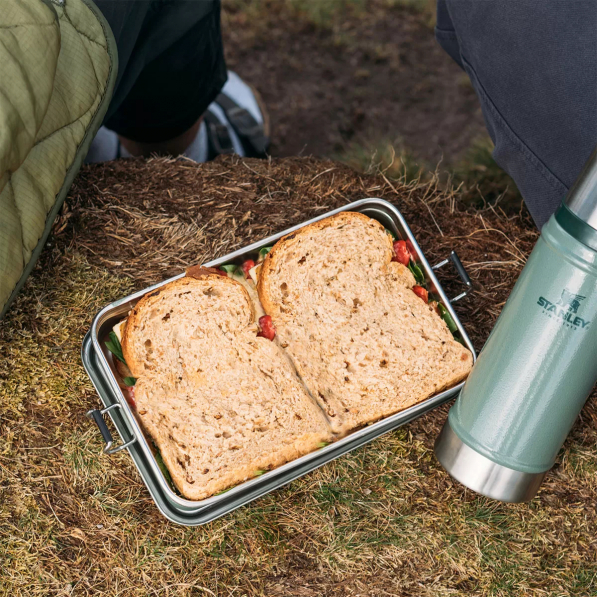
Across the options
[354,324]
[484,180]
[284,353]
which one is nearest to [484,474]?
[354,324]

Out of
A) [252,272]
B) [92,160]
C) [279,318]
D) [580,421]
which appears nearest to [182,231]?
[252,272]

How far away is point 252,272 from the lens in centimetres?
211

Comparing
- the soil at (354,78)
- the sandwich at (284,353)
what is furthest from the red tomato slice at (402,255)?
the soil at (354,78)

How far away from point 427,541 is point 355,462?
0.37 m

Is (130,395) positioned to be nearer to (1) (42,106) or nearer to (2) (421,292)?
(1) (42,106)

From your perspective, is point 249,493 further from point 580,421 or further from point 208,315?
point 580,421

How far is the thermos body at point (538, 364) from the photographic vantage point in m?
1.52

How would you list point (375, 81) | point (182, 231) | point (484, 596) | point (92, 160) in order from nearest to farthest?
1. point (484, 596)
2. point (182, 231)
3. point (92, 160)
4. point (375, 81)

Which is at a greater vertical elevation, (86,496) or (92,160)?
(92,160)

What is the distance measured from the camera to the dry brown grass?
212cm

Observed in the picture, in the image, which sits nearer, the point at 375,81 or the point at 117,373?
the point at 117,373

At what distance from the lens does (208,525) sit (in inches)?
84.4

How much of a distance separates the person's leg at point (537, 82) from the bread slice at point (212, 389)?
1.00 metres

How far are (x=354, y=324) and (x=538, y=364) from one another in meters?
0.61
